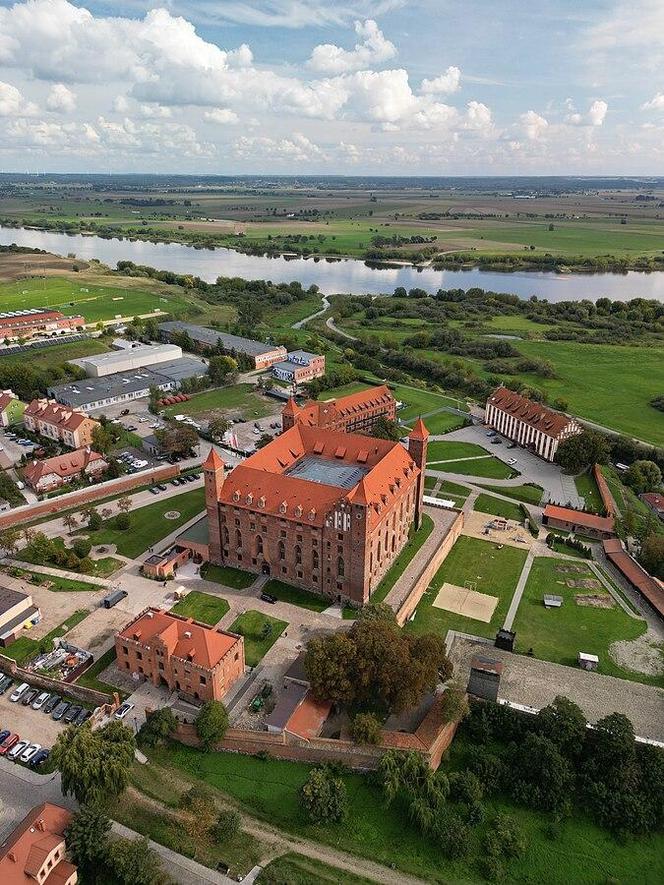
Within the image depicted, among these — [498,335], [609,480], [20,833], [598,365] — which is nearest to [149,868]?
[20,833]

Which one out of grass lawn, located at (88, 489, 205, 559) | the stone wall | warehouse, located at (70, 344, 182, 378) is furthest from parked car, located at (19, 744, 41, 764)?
warehouse, located at (70, 344, 182, 378)

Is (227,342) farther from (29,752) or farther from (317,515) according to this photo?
(29,752)

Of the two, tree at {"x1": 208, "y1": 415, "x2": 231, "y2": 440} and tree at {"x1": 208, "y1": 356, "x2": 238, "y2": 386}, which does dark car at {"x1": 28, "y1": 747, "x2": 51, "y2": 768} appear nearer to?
tree at {"x1": 208, "y1": 415, "x2": 231, "y2": 440}

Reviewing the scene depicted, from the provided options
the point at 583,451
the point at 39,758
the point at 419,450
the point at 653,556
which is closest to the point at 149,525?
the point at 39,758

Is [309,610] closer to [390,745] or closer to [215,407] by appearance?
[390,745]

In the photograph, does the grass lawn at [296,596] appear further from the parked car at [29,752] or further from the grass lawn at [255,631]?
the parked car at [29,752]

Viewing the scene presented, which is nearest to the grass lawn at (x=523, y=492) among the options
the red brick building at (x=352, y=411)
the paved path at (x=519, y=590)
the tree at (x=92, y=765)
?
the paved path at (x=519, y=590)
